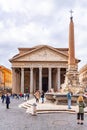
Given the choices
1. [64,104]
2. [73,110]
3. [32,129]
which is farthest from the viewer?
[64,104]

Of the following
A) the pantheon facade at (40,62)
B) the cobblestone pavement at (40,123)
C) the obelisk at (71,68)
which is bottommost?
the cobblestone pavement at (40,123)

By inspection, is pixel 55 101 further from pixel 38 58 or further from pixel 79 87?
pixel 38 58

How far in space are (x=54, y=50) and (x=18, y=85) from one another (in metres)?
12.1

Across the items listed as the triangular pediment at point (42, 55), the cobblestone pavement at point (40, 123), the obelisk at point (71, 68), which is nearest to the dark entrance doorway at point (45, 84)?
the triangular pediment at point (42, 55)

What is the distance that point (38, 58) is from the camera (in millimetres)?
78562

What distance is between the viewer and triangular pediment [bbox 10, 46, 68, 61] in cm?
7738

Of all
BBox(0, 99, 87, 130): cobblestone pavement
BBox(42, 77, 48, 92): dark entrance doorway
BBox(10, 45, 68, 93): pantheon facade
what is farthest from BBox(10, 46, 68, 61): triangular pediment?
BBox(0, 99, 87, 130): cobblestone pavement

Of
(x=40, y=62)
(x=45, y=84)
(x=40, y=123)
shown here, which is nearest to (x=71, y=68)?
(x=40, y=123)

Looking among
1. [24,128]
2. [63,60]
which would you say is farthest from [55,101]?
[63,60]

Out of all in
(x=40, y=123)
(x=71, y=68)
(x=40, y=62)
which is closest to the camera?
(x=40, y=123)

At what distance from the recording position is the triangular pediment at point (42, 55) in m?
77.4

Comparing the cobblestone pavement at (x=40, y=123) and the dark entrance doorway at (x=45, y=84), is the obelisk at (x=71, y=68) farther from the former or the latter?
the dark entrance doorway at (x=45, y=84)

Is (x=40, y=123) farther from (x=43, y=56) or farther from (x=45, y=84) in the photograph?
(x=45, y=84)

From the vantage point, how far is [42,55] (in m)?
78.3
